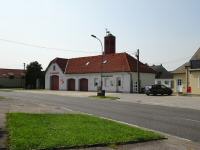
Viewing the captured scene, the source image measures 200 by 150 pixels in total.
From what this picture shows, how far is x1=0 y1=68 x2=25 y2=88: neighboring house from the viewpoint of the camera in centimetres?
8394

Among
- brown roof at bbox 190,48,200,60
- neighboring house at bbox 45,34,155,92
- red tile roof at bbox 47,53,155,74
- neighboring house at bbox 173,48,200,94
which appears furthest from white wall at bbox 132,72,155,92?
brown roof at bbox 190,48,200,60

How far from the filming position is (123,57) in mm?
57656

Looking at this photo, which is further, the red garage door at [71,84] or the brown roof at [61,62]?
the brown roof at [61,62]

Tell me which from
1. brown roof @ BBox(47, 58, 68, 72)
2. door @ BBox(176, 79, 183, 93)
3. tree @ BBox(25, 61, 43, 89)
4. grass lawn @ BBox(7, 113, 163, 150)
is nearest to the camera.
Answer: grass lawn @ BBox(7, 113, 163, 150)

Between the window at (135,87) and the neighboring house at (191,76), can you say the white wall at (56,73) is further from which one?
the neighboring house at (191,76)

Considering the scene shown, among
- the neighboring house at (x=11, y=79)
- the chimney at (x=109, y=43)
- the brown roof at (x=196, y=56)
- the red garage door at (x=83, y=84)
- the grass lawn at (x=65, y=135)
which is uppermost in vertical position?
the chimney at (x=109, y=43)

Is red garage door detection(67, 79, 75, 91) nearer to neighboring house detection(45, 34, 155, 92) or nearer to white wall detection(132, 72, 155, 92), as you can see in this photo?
neighboring house detection(45, 34, 155, 92)

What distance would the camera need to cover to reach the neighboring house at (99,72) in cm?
5488

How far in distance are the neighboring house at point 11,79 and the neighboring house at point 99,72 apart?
16.6m

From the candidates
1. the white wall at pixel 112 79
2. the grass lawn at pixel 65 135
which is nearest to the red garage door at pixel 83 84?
the white wall at pixel 112 79

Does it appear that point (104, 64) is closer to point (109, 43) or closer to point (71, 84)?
point (109, 43)

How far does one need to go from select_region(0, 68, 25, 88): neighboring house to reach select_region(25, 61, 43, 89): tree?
328 inches

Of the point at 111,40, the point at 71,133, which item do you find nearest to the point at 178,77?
the point at 111,40

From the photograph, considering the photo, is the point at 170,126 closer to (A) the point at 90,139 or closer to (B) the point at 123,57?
(A) the point at 90,139
